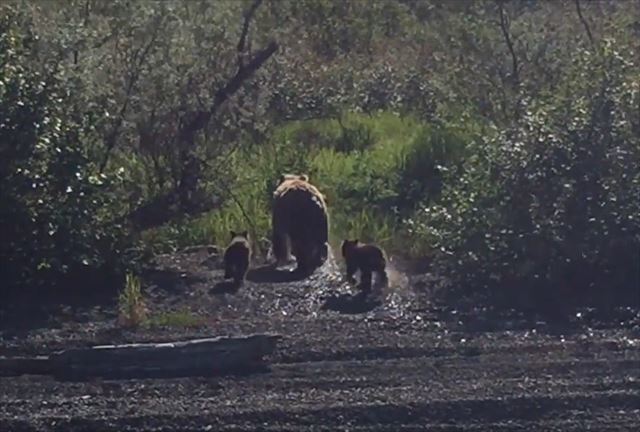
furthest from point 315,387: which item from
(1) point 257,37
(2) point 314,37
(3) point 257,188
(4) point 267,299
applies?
(2) point 314,37

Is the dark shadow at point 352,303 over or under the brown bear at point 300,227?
under

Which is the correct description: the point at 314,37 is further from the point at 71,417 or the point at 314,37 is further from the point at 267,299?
the point at 71,417

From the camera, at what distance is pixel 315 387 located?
41.5 feet

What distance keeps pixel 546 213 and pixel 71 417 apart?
5901mm

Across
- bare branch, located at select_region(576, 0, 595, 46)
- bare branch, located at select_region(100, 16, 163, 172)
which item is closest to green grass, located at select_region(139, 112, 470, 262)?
bare branch, located at select_region(100, 16, 163, 172)

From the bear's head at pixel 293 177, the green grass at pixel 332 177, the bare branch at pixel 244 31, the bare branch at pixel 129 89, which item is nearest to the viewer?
the bare branch at pixel 129 89

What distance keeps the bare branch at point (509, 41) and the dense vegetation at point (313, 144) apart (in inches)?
0.9

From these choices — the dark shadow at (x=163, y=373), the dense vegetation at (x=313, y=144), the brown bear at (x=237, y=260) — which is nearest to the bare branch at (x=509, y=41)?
the dense vegetation at (x=313, y=144)

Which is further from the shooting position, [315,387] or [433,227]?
[433,227]

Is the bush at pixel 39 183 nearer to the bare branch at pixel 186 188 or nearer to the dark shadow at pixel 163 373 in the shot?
the bare branch at pixel 186 188

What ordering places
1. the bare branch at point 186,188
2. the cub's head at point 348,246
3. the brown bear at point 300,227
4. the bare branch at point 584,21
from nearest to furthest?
the cub's head at point 348,246 < the brown bear at point 300,227 < the bare branch at point 186,188 < the bare branch at point 584,21

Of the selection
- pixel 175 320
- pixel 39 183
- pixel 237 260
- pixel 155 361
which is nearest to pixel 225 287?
pixel 237 260

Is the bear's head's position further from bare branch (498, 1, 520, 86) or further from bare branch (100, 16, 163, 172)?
bare branch (498, 1, 520, 86)

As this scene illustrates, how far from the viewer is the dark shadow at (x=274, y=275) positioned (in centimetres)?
1675
